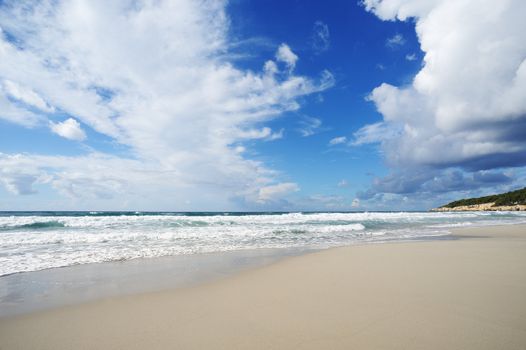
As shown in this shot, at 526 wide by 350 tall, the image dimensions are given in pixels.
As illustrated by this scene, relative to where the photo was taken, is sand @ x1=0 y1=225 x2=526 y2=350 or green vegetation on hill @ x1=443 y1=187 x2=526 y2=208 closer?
sand @ x1=0 y1=225 x2=526 y2=350

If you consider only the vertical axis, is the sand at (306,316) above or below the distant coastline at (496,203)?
below

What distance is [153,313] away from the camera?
143 inches

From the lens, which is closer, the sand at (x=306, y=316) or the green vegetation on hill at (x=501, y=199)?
the sand at (x=306, y=316)

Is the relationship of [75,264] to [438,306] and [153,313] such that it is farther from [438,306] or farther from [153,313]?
[438,306]

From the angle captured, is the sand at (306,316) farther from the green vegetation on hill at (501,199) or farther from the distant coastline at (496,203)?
the green vegetation on hill at (501,199)

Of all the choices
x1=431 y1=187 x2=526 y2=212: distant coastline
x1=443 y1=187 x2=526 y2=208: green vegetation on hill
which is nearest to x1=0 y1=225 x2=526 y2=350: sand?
x1=431 y1=187 x2=526 y2=212: distant coastline

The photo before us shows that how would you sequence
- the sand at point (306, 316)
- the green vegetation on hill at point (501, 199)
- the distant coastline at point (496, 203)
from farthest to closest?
the green vegetation on hill at point (501, 199)
the distant coastline at point (496, 203)
the sand at point (306, 316)

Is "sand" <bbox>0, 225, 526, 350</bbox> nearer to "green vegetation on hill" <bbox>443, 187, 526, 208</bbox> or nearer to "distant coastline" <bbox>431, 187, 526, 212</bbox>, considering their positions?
"distant coastline" <bbox>431, 187, 526, 212</bbox>

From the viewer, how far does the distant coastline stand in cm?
6438

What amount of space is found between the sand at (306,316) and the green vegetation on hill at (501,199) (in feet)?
267

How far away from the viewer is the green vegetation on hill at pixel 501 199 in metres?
65.6

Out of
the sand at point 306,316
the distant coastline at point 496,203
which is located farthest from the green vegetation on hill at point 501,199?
the sand at point 306,316

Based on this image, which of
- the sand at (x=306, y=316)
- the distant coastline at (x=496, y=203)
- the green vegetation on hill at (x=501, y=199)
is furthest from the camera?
the green vegetation on hill at (x=501, y=199)

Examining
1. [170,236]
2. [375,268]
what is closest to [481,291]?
[375,268]
